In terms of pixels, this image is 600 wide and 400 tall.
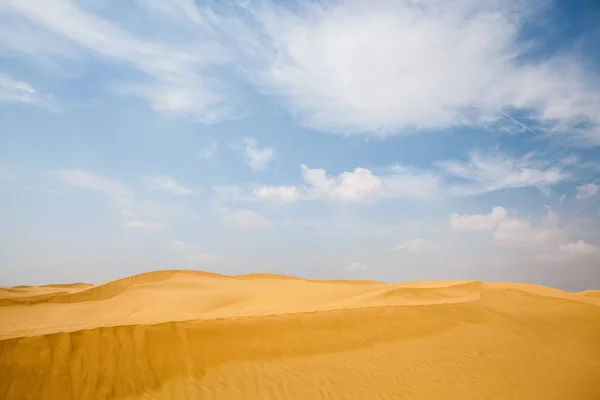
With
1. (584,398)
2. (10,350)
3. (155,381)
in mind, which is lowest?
(584,398)

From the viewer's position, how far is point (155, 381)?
388 inches

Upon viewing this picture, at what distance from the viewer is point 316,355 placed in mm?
12383

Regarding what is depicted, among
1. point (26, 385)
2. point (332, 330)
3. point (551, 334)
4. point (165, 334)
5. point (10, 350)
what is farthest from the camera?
point (551, 334)

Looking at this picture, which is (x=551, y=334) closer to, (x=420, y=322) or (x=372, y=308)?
(x=420, y=322)

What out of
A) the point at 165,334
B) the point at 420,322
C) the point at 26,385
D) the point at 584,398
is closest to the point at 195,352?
the point at 165,334

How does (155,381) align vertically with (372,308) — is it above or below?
below

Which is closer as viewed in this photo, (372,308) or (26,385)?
(26,385)

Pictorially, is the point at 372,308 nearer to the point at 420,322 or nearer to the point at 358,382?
the point at 420,322

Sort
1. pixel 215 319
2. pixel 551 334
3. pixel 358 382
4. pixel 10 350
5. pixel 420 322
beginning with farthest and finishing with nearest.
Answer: pixel 551 334 → pixel 420 322 → pixel 215 319 → pixel 358 382 → pixel 10 350

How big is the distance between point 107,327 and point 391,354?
879 cm

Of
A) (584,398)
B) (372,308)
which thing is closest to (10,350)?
(372,308)

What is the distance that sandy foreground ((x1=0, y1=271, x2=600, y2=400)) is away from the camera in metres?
9.53

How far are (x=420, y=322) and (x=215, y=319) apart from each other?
8.38 meters

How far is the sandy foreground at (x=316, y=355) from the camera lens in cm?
953
